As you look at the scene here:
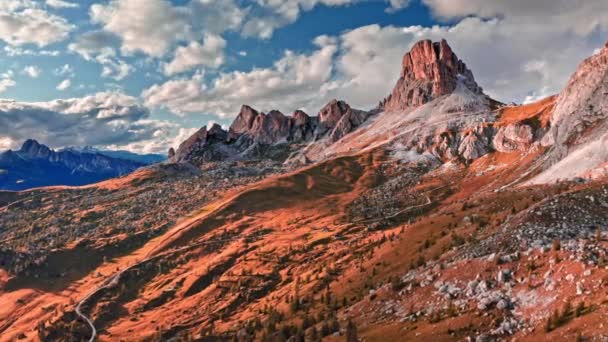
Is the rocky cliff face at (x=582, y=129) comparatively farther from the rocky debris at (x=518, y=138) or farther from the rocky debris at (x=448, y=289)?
the rocky debris at (x=448, y=289)

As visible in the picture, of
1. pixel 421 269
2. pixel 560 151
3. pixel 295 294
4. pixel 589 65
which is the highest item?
pixel 589 65

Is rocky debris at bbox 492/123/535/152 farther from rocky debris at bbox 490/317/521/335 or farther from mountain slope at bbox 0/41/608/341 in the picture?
rocky debris at bbox 490/317/521/335

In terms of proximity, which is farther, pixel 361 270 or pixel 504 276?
pixel 361 270

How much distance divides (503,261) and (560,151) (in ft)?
337

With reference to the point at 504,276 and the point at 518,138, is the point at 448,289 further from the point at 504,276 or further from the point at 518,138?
the point at 518,138

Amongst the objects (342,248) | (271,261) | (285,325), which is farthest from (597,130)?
(285,325)

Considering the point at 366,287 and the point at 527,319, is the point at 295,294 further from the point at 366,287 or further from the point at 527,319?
the point at 527,319

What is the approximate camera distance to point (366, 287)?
219 ft

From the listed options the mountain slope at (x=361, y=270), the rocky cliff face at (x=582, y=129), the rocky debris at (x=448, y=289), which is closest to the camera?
the mountain slope at (x=361, y=270)

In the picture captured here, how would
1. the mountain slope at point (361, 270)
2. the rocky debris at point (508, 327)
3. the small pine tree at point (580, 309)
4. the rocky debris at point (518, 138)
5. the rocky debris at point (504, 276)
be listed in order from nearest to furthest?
1. the small pine tree at point (580, 309)
2. the rocky debris at point (508, 327)
3. the mountain slope at point (361, 270)
4. the rocky debris at point (504, 276)
5. the rocky debris at point (518, 138)

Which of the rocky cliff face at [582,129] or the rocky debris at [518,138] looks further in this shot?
the rocky debris at [518,138]

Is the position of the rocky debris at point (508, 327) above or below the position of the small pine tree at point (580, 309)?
below

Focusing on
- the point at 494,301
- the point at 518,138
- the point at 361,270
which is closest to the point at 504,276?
the point at 494,301

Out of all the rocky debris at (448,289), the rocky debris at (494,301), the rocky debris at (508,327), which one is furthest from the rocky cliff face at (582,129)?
the rocky debris at (508,327)
